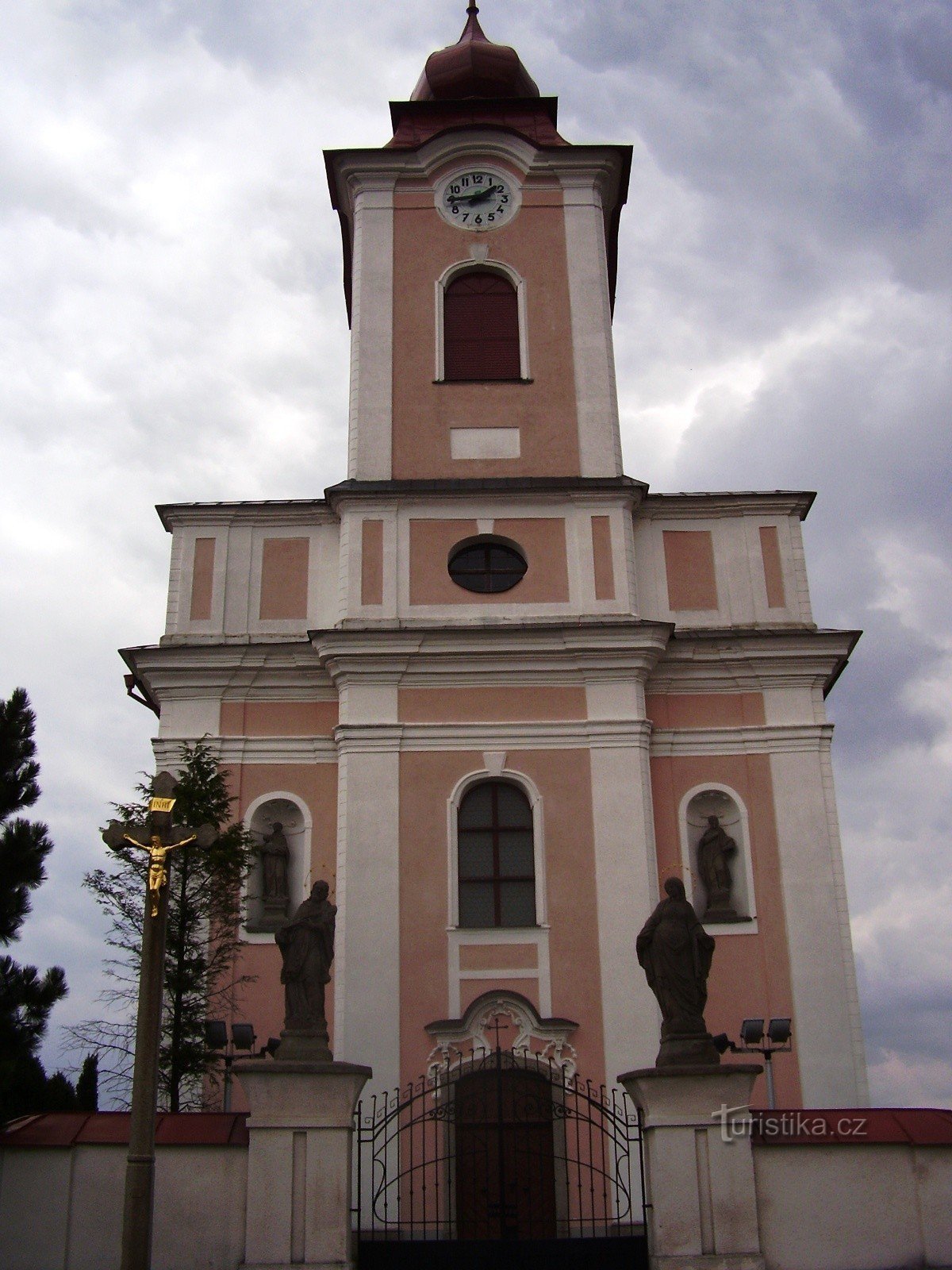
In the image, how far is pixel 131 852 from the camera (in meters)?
15.9

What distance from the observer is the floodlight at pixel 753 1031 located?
16219 millimetres

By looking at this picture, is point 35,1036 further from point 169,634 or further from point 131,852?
point 169,634

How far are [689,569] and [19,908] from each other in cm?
1133

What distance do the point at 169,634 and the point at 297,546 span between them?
2331 millimetres

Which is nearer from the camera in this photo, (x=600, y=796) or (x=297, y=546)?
(x=600, y=796)

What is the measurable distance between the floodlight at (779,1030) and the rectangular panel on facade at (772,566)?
20.7ft

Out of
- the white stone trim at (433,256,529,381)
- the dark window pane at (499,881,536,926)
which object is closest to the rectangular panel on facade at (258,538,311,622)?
the white stone trim at (433,256,529,381)

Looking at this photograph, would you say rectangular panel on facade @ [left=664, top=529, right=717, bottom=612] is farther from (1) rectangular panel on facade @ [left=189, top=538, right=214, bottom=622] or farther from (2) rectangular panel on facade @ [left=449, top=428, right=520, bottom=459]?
(1) rectangular panel on facade @ [left=189, top=538, right=214, bottom=622]

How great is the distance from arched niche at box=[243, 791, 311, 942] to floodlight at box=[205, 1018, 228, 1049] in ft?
9.84

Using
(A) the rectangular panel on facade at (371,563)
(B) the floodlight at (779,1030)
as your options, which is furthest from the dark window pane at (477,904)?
(A) the rectangular panel on facade at (371,563)

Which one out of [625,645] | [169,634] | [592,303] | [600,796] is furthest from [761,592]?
[169,634]

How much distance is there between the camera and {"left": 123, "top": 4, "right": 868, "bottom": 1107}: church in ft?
57.4

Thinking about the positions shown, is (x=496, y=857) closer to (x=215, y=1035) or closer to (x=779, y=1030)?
(x=779, y=1030)

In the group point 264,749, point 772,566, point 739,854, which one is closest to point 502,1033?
point 739,854
